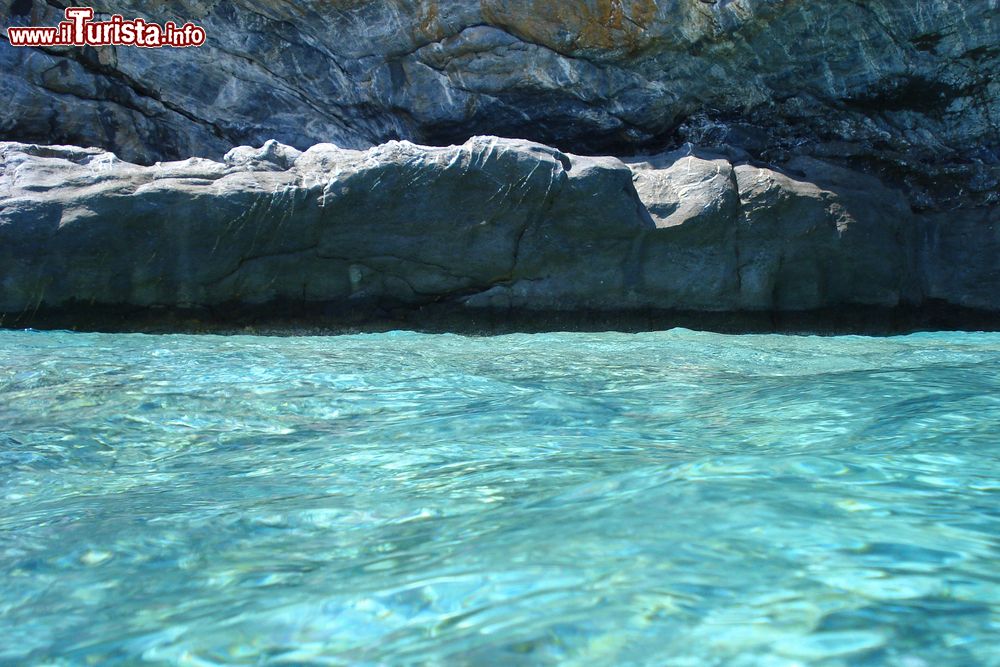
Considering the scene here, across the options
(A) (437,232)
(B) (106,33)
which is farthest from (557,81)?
(B) (106,33)

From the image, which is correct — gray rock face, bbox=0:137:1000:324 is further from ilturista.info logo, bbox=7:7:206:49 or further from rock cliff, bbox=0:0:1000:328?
ilturista.info logo, bbox=7:7:206:49

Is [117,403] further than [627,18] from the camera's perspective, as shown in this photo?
No

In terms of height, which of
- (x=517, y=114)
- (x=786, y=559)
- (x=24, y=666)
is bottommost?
(x=24, y=666)

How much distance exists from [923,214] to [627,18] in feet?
11.7

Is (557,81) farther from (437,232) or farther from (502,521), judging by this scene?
(502,521)

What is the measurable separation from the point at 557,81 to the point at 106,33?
512 centimetres

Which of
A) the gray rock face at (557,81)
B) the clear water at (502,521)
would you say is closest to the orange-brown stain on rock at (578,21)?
the gray rock face at (557,81)

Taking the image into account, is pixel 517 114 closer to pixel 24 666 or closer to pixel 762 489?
pixel 762 489

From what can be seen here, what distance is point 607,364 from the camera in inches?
179

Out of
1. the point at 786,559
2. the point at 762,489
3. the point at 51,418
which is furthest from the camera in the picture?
the point at 51,418

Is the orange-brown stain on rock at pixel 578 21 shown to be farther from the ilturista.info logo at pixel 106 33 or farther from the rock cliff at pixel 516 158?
the ilturista.info logo at pixel 106 33

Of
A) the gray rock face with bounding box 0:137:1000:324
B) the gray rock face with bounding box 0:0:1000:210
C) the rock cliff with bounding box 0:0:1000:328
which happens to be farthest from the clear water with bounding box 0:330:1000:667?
the gray rock face with bounding box 0:0:1000:210

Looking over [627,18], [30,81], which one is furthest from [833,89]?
[30,81]

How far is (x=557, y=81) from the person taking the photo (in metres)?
9.20
